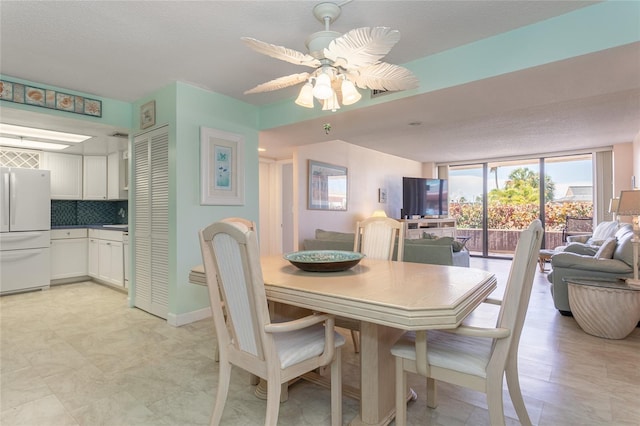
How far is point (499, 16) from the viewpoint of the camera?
2.11 meters

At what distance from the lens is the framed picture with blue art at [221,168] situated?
3.39m

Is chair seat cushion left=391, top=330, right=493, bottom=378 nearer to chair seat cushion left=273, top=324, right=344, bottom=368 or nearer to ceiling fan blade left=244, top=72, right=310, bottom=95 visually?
chair seat cushion left=273, top=324, right=344, bottom=368

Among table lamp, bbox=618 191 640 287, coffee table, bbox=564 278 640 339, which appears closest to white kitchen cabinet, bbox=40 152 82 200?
coffee table, bbox=564 278 640 339

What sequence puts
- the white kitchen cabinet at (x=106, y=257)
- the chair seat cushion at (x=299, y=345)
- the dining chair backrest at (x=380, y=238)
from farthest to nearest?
the white kitchen cabinet at (x=106, y=257), the dining chair backrest at (x=380, y=238), the chair seat cushion at (x=299, y=345)

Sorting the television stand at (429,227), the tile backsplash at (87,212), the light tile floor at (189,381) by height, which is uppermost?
the tile backsplash at (87,212)

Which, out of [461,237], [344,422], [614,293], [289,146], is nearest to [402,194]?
[461,237]

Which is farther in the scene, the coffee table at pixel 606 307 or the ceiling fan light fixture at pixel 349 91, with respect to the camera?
the coffee table at pixel 606 307

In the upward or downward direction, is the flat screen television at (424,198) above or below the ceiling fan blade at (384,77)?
below

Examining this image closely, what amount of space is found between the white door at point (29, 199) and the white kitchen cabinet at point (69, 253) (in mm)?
346

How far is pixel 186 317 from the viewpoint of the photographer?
327 cm

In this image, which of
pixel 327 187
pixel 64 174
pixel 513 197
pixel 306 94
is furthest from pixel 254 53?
pixel 513 197

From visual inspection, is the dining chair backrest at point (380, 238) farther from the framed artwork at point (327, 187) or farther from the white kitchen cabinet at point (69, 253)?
the white kitchen cabinet at point (69, 253)

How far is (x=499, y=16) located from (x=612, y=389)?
241 cm

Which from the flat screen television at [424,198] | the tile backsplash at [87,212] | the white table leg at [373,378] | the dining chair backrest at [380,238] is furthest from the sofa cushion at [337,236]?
the tile backsplash at [87,212]
